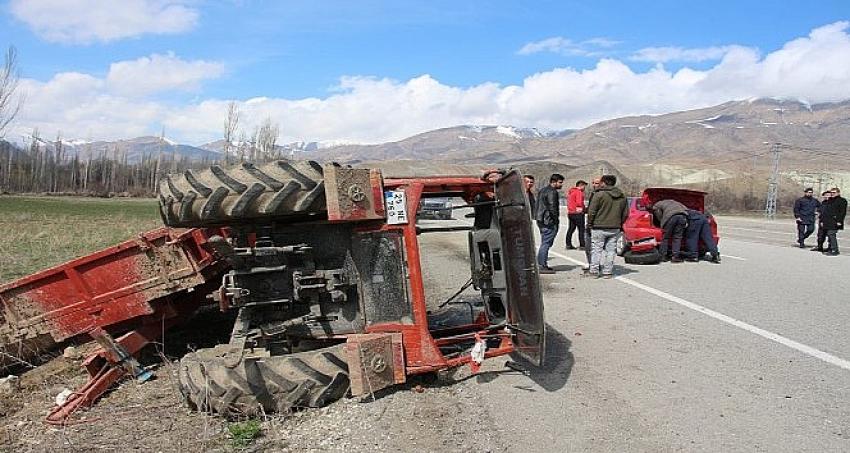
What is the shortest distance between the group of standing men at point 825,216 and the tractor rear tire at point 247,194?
14036mm

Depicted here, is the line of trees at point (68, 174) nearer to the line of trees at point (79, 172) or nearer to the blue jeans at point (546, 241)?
the line of trees at point (79, 172)

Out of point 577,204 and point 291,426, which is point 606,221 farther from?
point 291,426

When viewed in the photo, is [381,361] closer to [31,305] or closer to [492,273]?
[492,273]

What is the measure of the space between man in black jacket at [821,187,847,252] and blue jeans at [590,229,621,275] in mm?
7149

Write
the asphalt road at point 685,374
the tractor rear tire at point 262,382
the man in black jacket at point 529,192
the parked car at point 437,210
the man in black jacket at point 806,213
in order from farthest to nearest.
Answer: the man in black jacket at point 806,213
the parked car at point 437,210
the man in black jacket at point 529,192
the tractor rear tire at point 262,382
the asphalt road at point 685,374

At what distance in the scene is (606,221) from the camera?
35.7ft

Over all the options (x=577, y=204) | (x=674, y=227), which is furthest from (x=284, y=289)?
(x=577, y=204)

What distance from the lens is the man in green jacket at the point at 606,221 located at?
10867mm

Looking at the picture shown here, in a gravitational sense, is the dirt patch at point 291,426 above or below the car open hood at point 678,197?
below

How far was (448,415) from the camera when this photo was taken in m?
4.71

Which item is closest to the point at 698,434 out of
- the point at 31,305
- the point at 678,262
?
the point at 31,305

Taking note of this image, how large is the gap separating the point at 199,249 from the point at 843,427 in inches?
201

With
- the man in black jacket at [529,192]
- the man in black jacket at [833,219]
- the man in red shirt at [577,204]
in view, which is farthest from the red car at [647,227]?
the man in black jacket at [529,192]

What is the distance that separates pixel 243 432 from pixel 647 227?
422 inches
